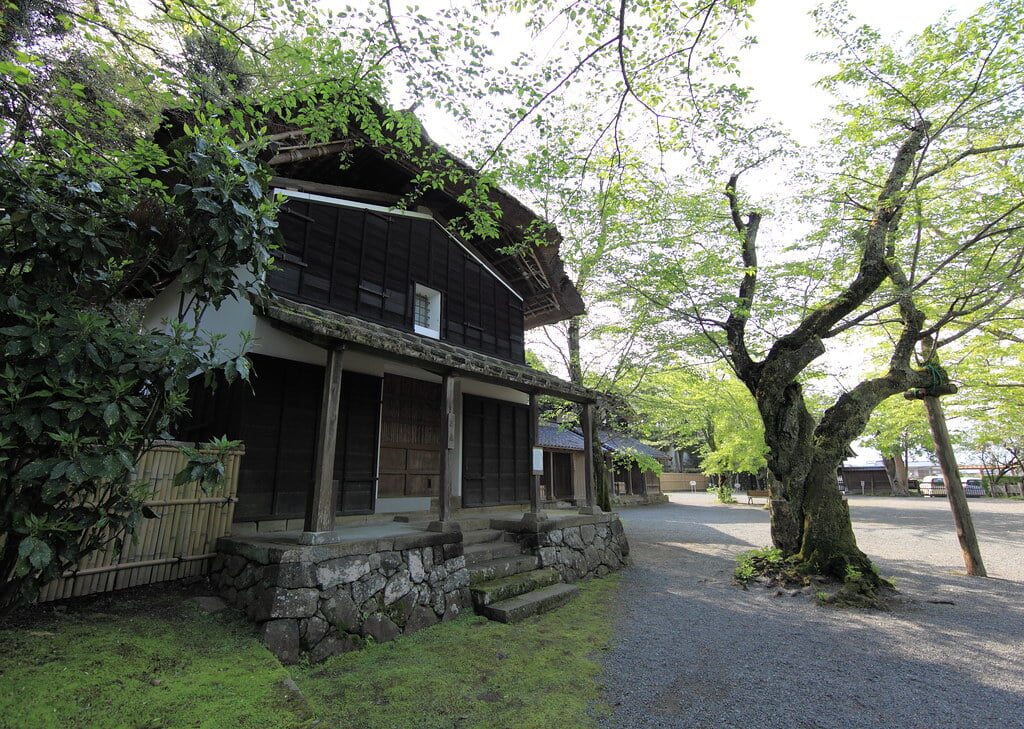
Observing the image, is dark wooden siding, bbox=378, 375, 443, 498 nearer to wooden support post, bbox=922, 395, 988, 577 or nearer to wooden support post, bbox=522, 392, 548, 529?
wooden support post, bbox=522, 392, 548, 529

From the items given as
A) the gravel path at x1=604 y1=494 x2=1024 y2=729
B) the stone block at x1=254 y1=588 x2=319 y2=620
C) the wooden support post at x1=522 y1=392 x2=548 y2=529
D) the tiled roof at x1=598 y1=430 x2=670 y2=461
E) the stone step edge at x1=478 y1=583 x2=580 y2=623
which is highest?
the tiled roof at x1=598 y1=430 x2=670 y2=461

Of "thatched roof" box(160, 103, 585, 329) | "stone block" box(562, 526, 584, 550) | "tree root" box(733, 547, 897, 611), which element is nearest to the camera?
"tree root" box(733, 547, 897, 611)

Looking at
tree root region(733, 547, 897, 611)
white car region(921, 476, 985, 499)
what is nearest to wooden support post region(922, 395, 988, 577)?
tree root region(733, 547, 897, 611)

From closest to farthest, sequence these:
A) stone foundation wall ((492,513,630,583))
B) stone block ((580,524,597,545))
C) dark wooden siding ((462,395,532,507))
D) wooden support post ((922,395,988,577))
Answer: stone foundation wall ((492,513,630,583)), wooden support post ((922,395,988,577)), stone block ((580,524,597,545)), dark wooden siding ((462,395,532,507))

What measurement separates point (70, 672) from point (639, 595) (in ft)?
21.9

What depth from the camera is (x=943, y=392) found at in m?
8.35

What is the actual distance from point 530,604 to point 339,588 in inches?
95.4

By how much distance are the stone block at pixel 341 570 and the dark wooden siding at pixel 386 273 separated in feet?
12.8

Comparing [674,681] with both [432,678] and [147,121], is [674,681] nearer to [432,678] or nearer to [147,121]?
[432,678]

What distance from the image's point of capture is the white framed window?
346 inches

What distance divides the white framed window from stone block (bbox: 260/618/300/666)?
5.26 metres

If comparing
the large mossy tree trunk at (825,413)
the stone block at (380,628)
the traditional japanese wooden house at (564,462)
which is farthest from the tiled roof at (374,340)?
the traditional japanese wooden house at (564,462)

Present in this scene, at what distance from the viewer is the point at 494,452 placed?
994cm

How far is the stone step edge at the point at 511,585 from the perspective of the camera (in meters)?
5.89
